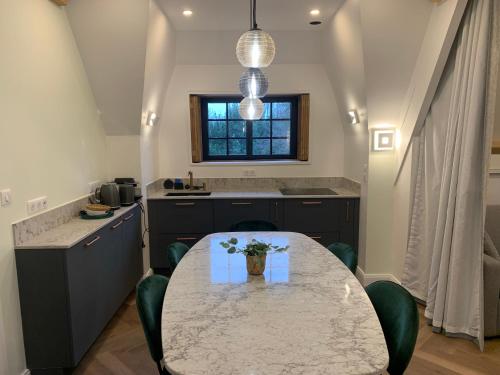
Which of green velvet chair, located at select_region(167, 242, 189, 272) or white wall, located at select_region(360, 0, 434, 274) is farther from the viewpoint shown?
white wall, located at select_region(360, 0, 434, 274)

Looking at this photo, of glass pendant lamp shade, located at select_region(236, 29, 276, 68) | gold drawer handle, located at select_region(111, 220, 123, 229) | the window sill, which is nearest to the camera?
glass pendant lamp shade, located at select_region(236, 29, 276, 68)

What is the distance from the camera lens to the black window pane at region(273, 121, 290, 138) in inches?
185

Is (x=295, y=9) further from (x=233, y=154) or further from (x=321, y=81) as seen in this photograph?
(x=233, y=154)

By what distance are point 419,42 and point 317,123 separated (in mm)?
1656

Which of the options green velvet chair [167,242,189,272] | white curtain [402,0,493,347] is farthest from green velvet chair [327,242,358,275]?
green velvet chair [167,242,189,272]

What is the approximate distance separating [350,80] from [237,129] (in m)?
1.61

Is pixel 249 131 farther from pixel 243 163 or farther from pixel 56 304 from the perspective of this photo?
pixel 56 304

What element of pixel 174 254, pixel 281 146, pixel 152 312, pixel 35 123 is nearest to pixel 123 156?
pixel 35 123

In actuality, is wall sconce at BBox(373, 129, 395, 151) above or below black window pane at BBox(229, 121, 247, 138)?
below

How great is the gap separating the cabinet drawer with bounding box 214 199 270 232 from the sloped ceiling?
1.20 metres

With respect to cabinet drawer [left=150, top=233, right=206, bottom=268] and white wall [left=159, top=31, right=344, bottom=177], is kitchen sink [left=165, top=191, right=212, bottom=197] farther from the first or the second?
cabinet drawer [left=150, top=233, right=206, bottom=268]

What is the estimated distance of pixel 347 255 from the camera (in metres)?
2.40

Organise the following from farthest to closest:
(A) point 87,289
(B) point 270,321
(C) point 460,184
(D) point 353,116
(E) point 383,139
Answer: (D) point 353,116
(E) point 383,139
(C) point 460,184
(A) point 87,289
(B) point 270,321

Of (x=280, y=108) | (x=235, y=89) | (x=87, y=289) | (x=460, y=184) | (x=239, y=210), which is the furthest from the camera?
(x=280, y=108)
